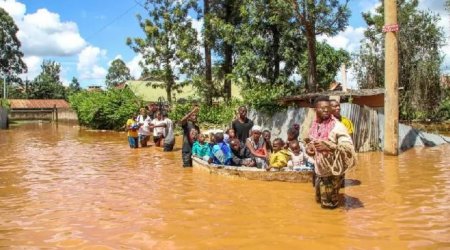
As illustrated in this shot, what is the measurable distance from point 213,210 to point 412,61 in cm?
2206

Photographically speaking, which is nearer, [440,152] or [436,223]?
[436,223]

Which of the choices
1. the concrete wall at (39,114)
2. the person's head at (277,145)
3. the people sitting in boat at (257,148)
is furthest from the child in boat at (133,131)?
the concrete wall at (39,114)

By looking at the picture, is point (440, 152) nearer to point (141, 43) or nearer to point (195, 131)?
point (195, 131)

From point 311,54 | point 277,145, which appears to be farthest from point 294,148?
point 311,54

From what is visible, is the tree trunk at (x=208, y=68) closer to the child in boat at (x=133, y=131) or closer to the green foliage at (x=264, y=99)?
the green foliage at (x=264, y=99)

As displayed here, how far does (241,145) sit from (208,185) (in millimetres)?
1547

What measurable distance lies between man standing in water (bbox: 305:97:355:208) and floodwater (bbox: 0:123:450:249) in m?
0.32

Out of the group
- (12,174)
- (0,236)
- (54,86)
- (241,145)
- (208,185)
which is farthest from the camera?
(54,86)

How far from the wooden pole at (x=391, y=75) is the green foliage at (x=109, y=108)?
16582 millimetres

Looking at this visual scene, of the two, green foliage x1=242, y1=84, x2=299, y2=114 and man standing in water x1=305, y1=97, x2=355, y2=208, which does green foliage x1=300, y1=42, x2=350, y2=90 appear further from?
man standing in water x1=305, y1=97, x2=355, y2=208

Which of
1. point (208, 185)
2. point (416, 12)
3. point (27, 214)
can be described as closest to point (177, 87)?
point (416, 12)

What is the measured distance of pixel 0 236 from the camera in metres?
5.90

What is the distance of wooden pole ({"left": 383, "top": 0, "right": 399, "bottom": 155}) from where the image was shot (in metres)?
12.6

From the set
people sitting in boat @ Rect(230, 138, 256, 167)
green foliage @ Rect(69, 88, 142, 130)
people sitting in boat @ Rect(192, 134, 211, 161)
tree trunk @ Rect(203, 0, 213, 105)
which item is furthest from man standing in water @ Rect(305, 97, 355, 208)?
green foliage @ Rect(69, 88, 142, 130)
